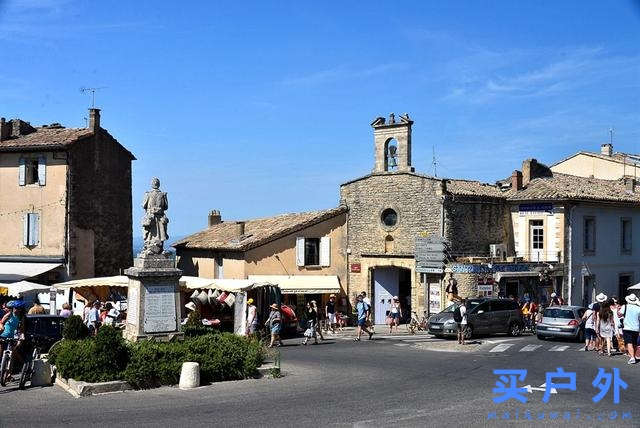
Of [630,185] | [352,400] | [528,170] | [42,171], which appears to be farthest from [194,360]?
[630,185]

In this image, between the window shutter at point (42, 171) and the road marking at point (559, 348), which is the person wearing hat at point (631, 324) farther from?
the window shutter at point (42, 171)

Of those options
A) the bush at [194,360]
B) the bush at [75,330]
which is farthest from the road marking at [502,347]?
the bush at [75,330]

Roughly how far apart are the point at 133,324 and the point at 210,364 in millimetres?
2593

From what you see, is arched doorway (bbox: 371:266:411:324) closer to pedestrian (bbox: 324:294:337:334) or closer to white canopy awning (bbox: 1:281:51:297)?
pedestrian (bbox: 324:294:337:334)

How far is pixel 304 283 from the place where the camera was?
32.3m

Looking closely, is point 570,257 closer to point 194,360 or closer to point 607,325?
point 607,325

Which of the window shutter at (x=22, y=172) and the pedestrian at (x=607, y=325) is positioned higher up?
the window shutter at (x=22, y=172)

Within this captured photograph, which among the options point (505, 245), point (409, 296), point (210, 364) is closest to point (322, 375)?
point (210, 364)

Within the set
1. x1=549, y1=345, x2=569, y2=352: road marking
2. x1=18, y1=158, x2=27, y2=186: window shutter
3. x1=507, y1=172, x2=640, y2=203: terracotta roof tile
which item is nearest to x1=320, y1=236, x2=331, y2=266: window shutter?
x1=507, y1=172, x2=640, y2=203: terracotta roof tile

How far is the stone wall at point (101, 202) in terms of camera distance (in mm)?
34781

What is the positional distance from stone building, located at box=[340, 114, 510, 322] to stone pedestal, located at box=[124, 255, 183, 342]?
16.3 metres

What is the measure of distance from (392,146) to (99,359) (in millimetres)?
21306

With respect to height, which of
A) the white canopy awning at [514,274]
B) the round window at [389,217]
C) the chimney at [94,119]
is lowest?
the white canopy awning at [514,274]

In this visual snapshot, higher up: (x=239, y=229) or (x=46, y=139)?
(x=46, y=139)
